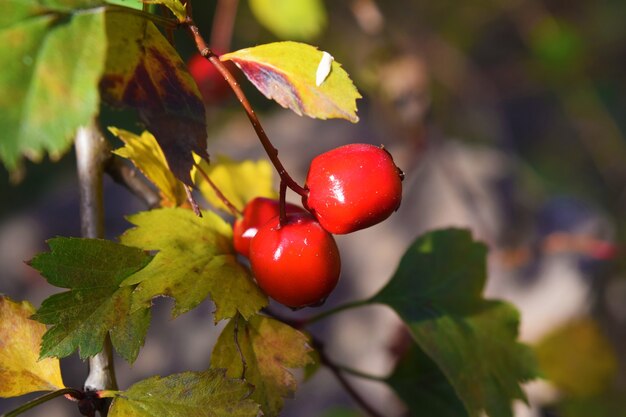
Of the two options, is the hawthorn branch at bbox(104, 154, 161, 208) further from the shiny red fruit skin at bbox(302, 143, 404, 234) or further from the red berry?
the red berry

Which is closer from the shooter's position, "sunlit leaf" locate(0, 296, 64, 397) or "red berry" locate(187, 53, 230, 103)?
"sunlit leaf" locate(0, 296, 64, 397)

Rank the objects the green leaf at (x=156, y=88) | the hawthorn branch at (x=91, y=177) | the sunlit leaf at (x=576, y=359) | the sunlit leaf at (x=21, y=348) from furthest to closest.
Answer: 1. the sunlit leaf at (x=576, y=359)
2. the hawthorn branch at (x=91, y=177)
3. the sunlit leaf at (x=21, y=348)
4. the green leaf at (x=156, y=88)

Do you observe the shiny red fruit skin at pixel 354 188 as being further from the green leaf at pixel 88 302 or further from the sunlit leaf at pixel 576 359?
the sunlit leaf at pixel 576 359

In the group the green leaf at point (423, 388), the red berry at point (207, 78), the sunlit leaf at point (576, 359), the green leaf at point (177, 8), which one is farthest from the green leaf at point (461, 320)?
the sunlit leaf at point (576, 359)

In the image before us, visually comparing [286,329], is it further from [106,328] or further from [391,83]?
[391,83]

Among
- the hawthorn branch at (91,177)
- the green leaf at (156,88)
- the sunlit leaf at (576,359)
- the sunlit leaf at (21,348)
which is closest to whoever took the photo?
the green leaf at (156,88)

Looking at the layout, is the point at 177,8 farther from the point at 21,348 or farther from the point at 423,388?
the point at 423,388

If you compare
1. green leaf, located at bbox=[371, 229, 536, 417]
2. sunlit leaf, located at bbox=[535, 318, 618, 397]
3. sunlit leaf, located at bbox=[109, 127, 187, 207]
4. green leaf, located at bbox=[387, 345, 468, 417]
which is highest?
sunlit leaf, located at bbox=[109, 127, 187, 207]

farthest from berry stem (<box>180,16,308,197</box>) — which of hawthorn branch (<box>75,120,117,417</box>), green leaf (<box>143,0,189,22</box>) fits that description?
hawthorn branch (<box>75,120,117,417</box>)
